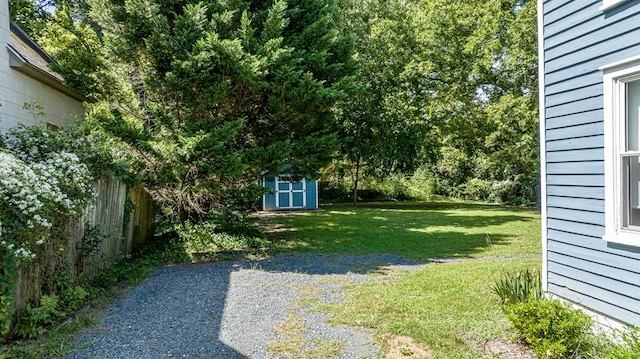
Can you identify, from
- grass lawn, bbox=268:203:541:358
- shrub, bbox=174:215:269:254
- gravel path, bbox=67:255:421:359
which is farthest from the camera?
shrub, bbox=174:215:269:254

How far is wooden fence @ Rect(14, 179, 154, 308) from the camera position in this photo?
150 inches

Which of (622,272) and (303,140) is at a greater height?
(303,140)

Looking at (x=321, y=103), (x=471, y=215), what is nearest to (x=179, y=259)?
(x=321, y=103)

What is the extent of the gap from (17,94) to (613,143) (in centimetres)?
839

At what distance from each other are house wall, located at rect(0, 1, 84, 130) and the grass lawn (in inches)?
211

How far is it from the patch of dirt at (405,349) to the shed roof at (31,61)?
717cm

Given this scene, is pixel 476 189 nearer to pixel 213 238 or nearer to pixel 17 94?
pixel 213 238

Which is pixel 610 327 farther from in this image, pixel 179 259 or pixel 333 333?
pixel 179 259

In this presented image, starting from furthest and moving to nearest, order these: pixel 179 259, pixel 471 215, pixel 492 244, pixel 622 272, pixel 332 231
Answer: pixel 471 215 → pixel 332 231 → pixel 492 244 → pixel 179 259 → pixel 622 272

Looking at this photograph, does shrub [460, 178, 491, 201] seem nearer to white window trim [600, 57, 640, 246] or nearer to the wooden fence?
the wooden fence

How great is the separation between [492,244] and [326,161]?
4257 mm

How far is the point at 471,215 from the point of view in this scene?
14883mm

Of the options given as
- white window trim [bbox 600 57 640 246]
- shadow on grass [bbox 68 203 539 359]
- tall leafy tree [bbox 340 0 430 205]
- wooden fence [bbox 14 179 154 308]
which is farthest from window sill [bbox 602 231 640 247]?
tall leafy tree [bbox 340 0 430 205]

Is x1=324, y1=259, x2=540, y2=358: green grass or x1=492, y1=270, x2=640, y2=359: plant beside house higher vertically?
x1=492, y1=270, x2=640, y2=359: plant beside house
